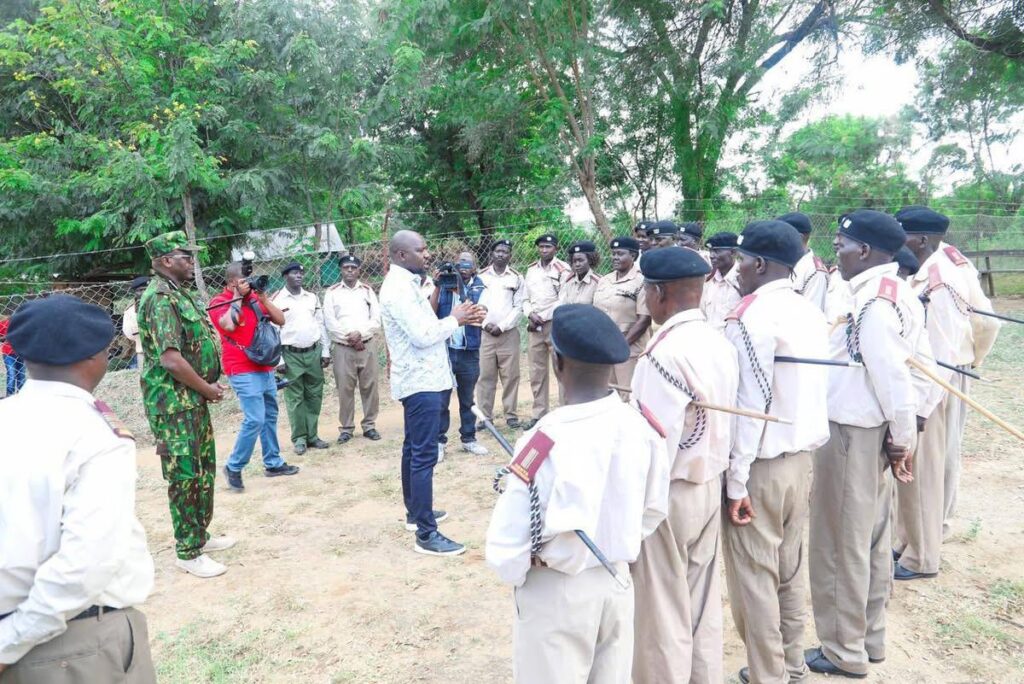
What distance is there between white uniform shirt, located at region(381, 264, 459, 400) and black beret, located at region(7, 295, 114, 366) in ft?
7.70

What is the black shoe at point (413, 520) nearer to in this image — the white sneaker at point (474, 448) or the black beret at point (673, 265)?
the white sneaker at point (474, 448)

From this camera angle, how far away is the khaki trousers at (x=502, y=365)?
7547mm

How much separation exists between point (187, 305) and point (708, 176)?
13641mm

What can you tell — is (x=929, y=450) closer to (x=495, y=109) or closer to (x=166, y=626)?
(x=166, y=626)

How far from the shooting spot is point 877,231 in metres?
3.16

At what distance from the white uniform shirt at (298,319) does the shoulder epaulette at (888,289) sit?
17.8ft

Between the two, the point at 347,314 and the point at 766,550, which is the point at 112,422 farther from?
the point at 347,314

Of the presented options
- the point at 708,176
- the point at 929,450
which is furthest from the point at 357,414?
the point at 708,176

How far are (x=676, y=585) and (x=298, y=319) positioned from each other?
5.33 m

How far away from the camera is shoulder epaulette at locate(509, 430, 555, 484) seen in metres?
1.99

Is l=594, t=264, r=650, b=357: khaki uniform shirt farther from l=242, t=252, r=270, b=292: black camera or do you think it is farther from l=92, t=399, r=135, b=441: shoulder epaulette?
l=92, t=399, r=135, b=441: shoulder epaulette

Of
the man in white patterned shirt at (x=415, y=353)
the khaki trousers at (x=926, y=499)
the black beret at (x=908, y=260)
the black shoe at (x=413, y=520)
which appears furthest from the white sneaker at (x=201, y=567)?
the black beret at (x=908, y=260)

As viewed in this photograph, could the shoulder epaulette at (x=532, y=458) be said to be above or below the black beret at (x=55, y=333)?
below

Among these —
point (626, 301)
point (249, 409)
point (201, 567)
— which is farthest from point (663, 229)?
point (201, 567)
